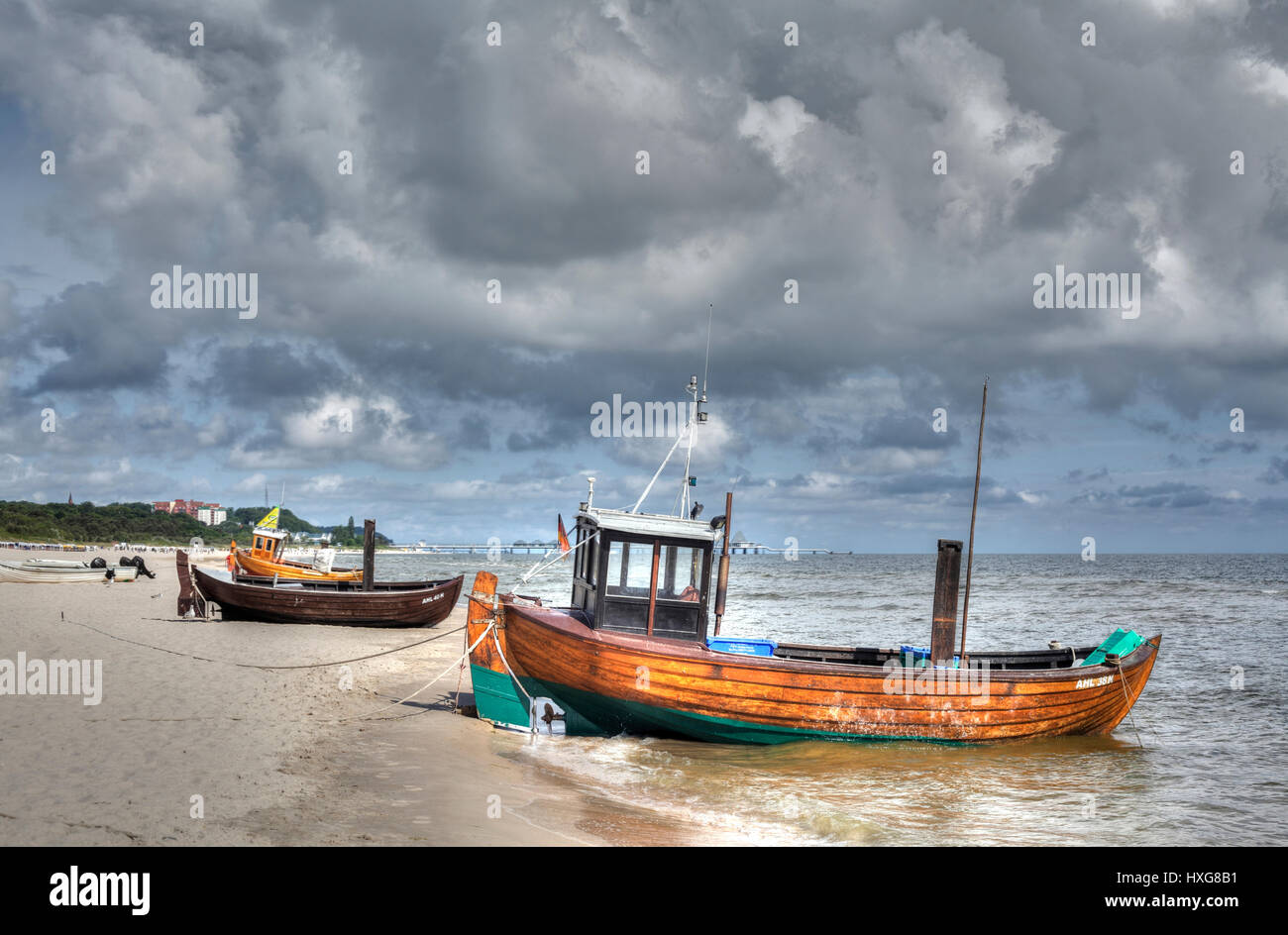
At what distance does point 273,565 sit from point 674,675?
26.8 metres

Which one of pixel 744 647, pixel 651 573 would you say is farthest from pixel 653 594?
pixel 744 647

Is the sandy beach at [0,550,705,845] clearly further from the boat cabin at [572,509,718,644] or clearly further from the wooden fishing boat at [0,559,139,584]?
the wooden fishing boat at [0,559,139,584]

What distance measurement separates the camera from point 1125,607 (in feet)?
146

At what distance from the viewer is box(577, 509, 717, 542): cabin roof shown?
39.8 ft

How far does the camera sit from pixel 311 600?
25891 millimetres

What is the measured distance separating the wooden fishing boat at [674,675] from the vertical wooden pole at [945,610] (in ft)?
0.24

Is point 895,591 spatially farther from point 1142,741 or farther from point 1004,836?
point 1004,836

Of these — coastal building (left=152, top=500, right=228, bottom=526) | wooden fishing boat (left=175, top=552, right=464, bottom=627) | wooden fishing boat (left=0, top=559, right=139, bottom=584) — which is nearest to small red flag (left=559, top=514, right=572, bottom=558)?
wooden fishing boat (left=175, top=552, right=464, bottom=627)

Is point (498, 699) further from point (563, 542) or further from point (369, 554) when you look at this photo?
point (369, 554)

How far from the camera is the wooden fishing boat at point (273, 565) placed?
1206 inches
